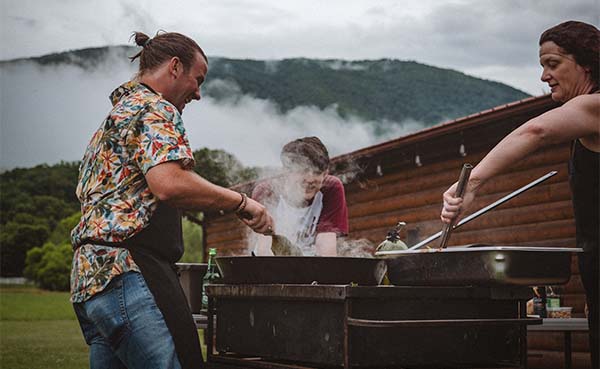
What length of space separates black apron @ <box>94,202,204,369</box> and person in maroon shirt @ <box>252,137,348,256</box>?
1504mm

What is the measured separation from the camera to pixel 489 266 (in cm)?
257

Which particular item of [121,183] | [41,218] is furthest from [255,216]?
[41,218]

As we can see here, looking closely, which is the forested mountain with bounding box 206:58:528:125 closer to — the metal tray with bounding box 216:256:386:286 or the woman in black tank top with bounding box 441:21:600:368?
the metal tray with bounding box 216:256:386:286

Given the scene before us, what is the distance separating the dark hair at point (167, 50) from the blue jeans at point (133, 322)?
2.41ft

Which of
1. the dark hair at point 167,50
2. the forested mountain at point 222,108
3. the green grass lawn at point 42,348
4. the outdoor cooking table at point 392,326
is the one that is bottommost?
the green grass lawn at point 42,348

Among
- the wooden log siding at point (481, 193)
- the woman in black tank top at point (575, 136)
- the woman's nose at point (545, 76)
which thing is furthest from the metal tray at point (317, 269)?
the wooden log siding at point (481, 193)

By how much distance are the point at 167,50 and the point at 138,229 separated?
631mm

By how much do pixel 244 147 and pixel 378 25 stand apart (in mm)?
25887

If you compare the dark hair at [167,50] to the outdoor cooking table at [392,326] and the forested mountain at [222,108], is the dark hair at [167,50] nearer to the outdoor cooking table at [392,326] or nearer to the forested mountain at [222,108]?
the outdoor cooking table at [392,326]

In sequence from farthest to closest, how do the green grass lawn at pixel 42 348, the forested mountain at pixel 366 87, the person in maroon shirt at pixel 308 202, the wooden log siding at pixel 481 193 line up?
the forested mountain at pixel 366 87, the green grass lawn at pixel 42 348, the wooden log siding at pixel 481 193, the person in maroon shirt at pixel 308 202

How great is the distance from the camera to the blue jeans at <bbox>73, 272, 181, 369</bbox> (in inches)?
95.2

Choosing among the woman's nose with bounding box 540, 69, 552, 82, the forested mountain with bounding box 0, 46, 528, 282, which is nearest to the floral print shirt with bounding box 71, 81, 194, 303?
the woman's nose with bounding box 540, 69, 552, 82

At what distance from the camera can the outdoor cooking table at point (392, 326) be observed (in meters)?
2.65

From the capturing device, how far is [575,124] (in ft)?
8.11
